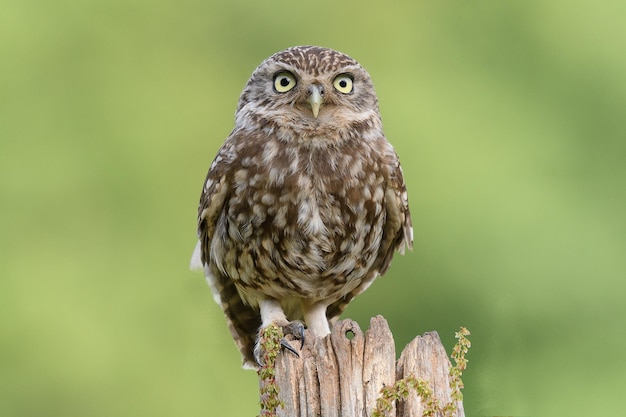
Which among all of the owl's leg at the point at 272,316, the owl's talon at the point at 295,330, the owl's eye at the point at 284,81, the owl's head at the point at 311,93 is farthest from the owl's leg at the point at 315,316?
the owl's eye at the point at 284,81

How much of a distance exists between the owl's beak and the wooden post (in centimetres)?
78

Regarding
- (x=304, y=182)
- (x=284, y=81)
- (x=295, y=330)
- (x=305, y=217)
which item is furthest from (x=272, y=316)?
(x=284, y=81)

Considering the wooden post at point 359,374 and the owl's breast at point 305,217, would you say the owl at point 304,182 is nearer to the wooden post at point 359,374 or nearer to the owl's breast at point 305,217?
the owl's breast at point 305,217

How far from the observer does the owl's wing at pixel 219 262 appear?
14.0 feet

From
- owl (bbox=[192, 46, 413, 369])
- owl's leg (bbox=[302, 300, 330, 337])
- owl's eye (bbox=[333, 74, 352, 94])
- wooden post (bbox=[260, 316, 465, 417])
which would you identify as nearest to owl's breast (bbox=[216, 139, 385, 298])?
owl (bbox=[192, 46, 413, 369])

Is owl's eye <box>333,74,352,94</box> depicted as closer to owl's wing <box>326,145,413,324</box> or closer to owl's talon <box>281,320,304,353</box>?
owl's wing <box>326,145,413,324</box>

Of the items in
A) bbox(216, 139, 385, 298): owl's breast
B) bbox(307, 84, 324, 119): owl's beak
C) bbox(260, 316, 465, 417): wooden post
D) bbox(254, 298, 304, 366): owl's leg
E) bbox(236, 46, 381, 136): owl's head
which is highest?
bbox(236, 46, 381, 136): owl's head

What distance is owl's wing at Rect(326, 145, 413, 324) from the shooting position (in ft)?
14.0

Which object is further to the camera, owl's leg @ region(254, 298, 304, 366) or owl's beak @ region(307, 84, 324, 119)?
owl's leg @ region(254, 298, 304, 366)

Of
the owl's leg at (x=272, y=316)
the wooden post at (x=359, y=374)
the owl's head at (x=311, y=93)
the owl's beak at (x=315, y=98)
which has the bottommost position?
the wooden post at (x=359, y=374)

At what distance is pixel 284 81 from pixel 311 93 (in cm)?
17

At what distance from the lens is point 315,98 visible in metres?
3.94

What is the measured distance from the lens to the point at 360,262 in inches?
170
